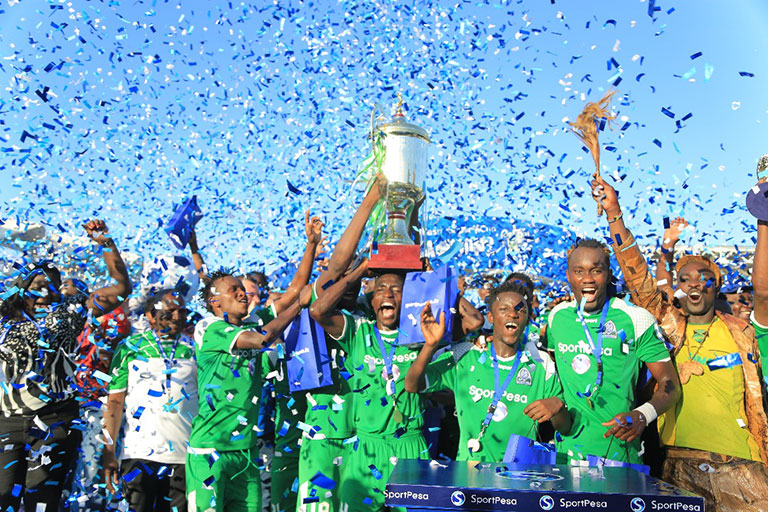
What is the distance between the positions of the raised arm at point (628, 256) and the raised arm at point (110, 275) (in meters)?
4.11

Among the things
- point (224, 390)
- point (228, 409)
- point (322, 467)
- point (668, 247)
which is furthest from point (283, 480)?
point (668, 247)

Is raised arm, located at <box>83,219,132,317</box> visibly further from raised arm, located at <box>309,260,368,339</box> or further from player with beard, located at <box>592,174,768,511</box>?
player with beard, located at <box>592,174,768,511</box>

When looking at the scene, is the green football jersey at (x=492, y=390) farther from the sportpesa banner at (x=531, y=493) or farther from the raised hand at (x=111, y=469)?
the raised hand at (x=111, y=469)

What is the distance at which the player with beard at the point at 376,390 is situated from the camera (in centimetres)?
466

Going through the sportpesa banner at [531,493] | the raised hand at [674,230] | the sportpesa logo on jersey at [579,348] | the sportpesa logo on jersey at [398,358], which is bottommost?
the sportpesa banner at [531,493]

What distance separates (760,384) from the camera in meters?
4.30

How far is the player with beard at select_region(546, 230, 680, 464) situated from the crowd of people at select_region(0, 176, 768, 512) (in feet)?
0.05

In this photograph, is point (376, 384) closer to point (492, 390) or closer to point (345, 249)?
point (492, 390)

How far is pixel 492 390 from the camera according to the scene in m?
4.53

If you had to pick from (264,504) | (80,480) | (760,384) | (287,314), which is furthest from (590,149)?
(80,480)

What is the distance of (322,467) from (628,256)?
2.84 meters

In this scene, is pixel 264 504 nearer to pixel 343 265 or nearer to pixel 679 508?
pixel 343 265

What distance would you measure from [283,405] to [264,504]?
0.82m

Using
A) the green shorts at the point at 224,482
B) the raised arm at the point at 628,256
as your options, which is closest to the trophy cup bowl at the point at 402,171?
the raised arm at the point at 628,256
